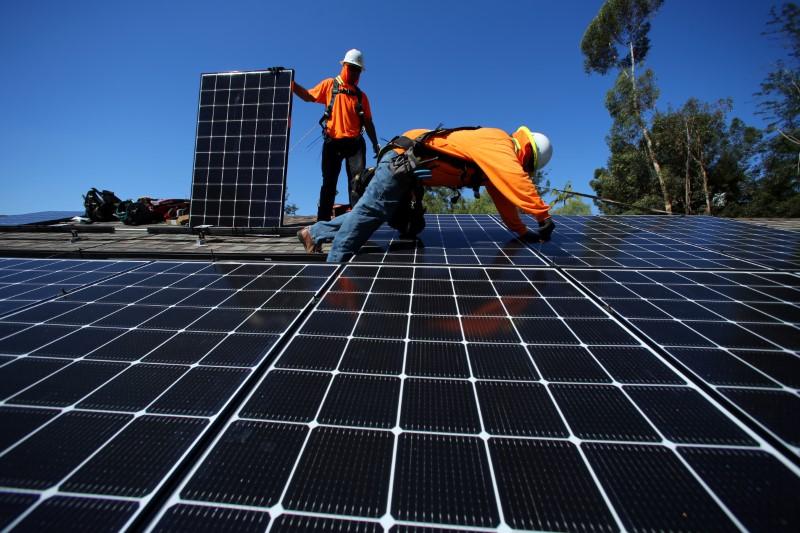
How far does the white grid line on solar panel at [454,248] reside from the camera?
3.64 m

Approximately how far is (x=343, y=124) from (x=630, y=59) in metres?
31.4

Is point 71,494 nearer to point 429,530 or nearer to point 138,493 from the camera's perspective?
point 138,493

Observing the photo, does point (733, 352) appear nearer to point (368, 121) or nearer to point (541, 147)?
point (541, 147)

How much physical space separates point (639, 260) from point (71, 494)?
4781mm

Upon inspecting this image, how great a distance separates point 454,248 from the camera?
4.27 meters

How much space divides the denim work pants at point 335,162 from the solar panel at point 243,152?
0.79 metres

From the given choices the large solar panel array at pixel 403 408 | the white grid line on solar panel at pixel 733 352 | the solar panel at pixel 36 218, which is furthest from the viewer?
the solar panel at pixel 36 218

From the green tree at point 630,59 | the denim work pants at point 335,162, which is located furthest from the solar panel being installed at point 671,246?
the green tree at point 630,59

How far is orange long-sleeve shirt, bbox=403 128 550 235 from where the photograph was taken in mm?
3520

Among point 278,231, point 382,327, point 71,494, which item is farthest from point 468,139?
point 71,494

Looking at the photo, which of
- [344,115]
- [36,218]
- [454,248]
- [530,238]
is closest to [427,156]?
[454,248]

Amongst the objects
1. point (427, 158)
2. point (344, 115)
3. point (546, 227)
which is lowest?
point (546, 227)

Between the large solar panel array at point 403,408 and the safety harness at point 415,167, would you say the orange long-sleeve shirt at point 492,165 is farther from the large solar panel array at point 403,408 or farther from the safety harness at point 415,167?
the large solar panel array at point 403,408

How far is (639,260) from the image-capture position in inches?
→ 144
